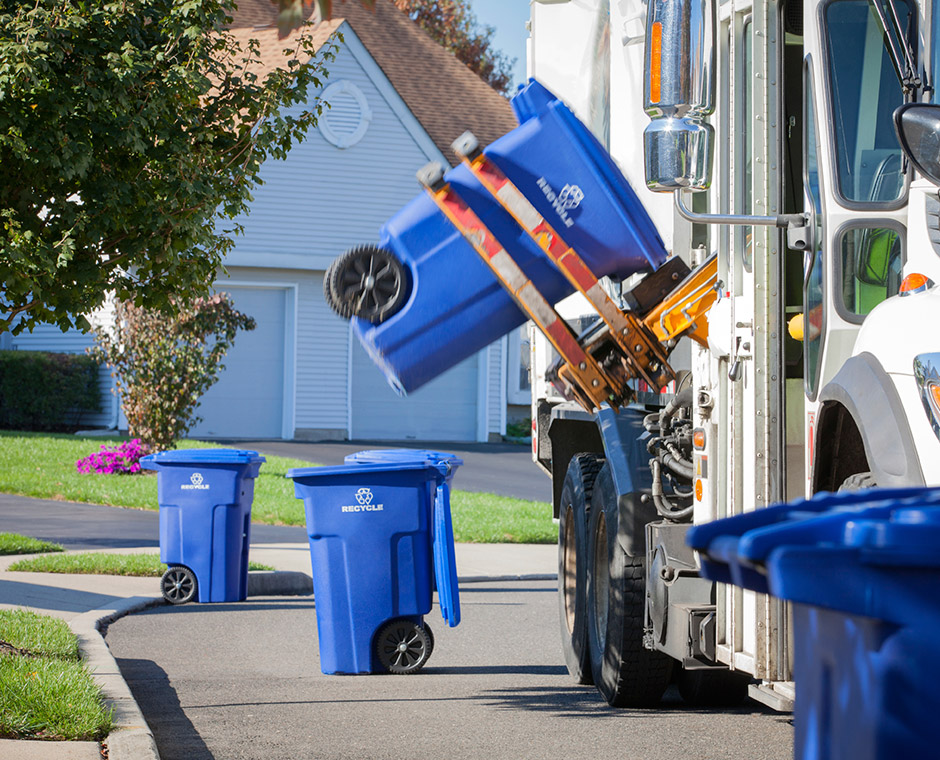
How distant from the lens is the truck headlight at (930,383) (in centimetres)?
336

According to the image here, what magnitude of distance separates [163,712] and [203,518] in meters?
3.31

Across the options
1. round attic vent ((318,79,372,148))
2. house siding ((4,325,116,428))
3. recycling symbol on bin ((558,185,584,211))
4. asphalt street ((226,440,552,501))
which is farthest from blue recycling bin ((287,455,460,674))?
round attic vent ((318,79,372,148))

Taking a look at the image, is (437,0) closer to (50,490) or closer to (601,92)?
(50,490)

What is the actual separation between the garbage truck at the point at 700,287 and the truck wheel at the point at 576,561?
2 centimetres

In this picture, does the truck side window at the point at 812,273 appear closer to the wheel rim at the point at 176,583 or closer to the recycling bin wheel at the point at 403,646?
the recycling bin wheel at the point at 403,646

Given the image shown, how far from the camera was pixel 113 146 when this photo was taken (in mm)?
6668

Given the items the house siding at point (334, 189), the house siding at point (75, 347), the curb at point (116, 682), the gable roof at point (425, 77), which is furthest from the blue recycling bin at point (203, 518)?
the gable roof at point (425, 77)

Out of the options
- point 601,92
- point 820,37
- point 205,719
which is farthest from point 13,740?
point 601,92

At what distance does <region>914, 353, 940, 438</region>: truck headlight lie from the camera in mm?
3355

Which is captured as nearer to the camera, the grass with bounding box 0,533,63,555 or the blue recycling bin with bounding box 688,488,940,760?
the blue recycling bin with bounding box 688,488,940,760

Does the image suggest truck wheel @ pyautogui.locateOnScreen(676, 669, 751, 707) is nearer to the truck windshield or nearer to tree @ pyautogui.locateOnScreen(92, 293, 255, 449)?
the truck windshield

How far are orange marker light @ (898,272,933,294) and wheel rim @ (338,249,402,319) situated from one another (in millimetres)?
2493

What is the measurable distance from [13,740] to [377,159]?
2146 centimetres

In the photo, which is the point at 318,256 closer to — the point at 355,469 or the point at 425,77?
the point at 425,77
